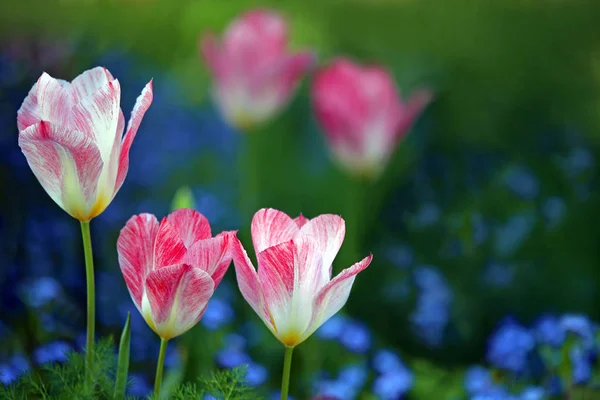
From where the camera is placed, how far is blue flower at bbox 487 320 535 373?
3.03 feet

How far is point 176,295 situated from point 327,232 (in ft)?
0.28

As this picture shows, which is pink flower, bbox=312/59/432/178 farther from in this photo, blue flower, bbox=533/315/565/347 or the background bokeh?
blue flower, bbox=533/315/565/347

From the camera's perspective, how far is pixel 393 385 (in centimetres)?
87

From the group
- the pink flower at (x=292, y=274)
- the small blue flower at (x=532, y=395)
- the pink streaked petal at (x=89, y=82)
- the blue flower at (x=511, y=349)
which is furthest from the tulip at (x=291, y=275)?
the blue flower at (x=511, y=349)

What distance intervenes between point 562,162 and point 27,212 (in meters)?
0.92

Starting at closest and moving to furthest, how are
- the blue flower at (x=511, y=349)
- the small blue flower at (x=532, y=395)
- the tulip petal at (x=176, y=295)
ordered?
the tulip petal at (x=176, y=295), the small blue flower at (x=532, y=395), the blue flower at (x=511, y=349)

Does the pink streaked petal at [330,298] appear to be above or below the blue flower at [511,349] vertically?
below

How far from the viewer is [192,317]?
1.39 feet

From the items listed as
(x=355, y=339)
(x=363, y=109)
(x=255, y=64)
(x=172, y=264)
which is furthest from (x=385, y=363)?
(x=172, y=264)

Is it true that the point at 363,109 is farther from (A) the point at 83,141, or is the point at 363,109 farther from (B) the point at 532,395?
(A) the point at 83,141

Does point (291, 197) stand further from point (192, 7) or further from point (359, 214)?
point (192, 7)

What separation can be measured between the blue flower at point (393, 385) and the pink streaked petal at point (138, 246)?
1.63ft

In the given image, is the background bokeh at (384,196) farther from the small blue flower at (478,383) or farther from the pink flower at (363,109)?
the pink flower at (363,109)

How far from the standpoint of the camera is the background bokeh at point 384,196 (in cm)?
96
